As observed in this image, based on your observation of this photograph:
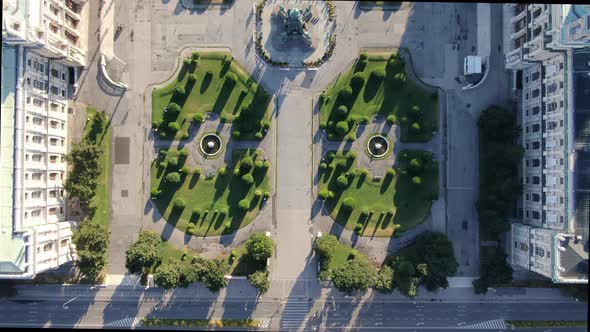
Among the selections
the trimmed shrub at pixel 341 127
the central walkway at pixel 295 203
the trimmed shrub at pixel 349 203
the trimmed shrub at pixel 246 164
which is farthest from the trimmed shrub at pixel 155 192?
the trimmed shrub at pixel 341 127

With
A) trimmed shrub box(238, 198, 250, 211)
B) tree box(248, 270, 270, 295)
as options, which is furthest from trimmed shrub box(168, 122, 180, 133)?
tree box(248, 270, 270, 295)

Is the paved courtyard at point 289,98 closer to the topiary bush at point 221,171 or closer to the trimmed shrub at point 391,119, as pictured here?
the topiary bush at point 221,171

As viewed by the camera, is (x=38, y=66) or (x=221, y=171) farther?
(x=221, y=171)

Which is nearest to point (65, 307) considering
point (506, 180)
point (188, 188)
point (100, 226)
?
point (100, 226)

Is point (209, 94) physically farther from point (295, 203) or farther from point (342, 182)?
point (342, 182)

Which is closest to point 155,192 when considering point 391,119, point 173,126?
point 173,126

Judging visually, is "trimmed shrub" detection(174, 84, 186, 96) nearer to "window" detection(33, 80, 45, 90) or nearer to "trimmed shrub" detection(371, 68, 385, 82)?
"window" detection(33, 80, 45, 90)
